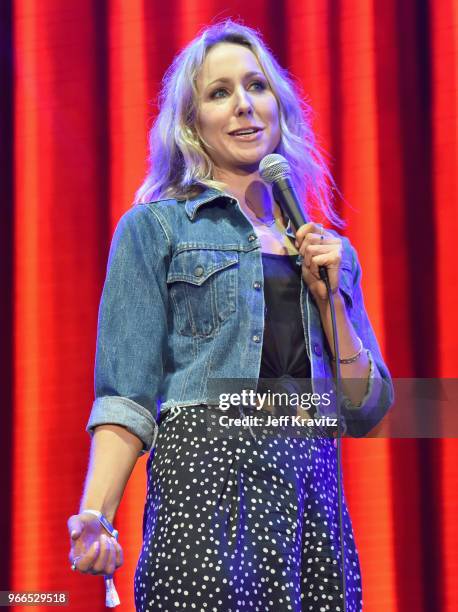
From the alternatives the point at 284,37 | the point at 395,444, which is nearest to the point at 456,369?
the point at 395,444

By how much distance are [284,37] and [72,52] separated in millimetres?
502

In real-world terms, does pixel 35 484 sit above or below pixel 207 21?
below

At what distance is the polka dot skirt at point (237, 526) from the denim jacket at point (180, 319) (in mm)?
58

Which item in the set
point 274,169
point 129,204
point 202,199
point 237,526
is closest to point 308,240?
point 274,169

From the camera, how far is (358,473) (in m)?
2.05

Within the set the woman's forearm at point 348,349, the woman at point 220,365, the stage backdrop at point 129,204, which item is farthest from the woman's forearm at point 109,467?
the stage backdrop at point 129,204

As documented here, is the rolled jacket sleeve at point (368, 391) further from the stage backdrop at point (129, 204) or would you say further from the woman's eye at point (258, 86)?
the stage backdrop at point (129, 204)

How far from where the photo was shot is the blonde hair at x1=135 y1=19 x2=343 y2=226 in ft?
4.65

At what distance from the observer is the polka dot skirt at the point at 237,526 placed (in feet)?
3.56

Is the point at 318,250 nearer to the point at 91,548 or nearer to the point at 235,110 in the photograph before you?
the point at 235,110

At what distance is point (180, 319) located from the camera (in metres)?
1.26

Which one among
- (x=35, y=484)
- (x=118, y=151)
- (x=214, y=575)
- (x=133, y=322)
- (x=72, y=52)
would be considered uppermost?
(x=72, y=52)

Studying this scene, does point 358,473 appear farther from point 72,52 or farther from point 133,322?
point 72,52

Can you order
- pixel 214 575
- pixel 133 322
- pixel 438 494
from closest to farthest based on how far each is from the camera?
pixel 214 575
pixel 133 322
pixel 438 494
